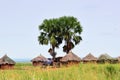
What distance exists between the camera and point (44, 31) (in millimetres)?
70312

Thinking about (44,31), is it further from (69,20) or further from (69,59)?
(69,59)

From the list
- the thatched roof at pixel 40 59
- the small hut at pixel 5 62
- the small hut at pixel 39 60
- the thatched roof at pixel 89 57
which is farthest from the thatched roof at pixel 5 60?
the thatched roof at pixel 89 57

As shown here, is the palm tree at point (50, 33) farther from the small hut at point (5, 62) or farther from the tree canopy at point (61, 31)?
the small hut at point (5, 62)

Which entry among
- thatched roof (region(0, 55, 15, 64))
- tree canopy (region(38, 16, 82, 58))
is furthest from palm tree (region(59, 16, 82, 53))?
thatched roof (region(0, 55, 15, 64))

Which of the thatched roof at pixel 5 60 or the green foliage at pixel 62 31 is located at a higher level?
the green foliage at pixel 62 31

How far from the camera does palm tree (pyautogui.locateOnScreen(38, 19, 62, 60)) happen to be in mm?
68375

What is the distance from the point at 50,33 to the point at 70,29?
168 inches

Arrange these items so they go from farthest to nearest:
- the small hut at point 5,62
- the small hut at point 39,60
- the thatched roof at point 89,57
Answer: the small hut at point 39,60
the thatched roof at point 89,57
the small hut at point 5,62

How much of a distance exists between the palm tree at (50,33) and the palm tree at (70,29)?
1243mm

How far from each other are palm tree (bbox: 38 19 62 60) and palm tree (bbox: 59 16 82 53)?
4.08 ft

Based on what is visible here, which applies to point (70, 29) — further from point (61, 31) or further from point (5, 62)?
point (5, 62)

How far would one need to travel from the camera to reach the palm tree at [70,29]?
68.4 m

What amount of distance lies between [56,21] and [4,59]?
16853 millimetres

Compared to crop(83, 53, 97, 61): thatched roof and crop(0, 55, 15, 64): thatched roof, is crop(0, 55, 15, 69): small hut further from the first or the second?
crop(83, 53, 97, 61): thatched roof
